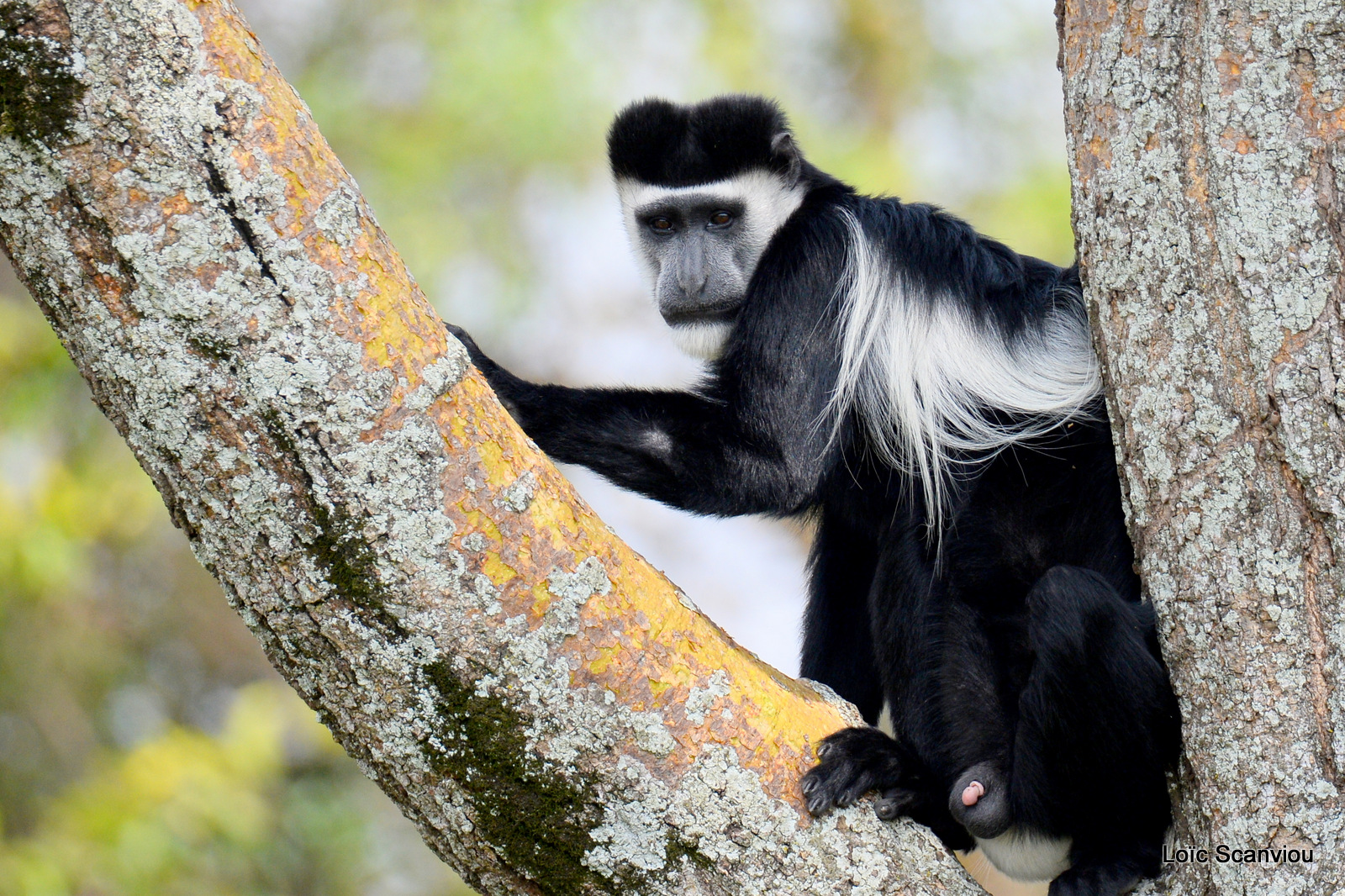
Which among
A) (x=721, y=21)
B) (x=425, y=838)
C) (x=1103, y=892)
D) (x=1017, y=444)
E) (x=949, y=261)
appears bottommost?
(x=1103, y=892)

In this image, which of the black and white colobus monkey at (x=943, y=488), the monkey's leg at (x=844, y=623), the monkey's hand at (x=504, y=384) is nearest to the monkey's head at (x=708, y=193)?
the black and white colobus monkey at (x=943, y=488)

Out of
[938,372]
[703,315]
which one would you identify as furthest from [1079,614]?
[703,315]

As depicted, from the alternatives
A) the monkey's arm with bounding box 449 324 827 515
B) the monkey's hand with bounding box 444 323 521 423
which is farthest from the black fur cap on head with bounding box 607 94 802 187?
the monkey's hand with bounding box 444 323 521 423

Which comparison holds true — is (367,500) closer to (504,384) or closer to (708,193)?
(504,384)

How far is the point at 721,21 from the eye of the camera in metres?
6.62

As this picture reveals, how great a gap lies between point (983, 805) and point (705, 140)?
150cm

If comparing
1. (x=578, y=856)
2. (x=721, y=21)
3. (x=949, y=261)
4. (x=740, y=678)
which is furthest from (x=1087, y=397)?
(x=721, y=21)

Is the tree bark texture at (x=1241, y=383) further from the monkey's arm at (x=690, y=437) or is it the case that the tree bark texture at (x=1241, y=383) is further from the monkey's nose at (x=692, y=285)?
the monkey's nose at (x=692, y=285)

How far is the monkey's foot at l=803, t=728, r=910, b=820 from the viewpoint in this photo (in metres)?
1.45

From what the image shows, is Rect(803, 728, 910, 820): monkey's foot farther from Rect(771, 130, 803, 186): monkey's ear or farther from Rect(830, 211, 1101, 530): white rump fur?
Rect(771, 130, 803, 186): monkey's ear

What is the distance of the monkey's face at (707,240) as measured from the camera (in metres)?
2.42

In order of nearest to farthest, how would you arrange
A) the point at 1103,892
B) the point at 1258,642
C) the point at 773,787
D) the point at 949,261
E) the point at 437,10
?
1. the point at 1258,642
2. the point at 773,787
3. the point at 1103,892
4. the point at 949,261
5. the point at 437,10

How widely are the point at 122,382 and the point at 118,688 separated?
17.5 ft

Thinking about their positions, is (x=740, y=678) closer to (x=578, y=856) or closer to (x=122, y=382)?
(x=578, y=856)
